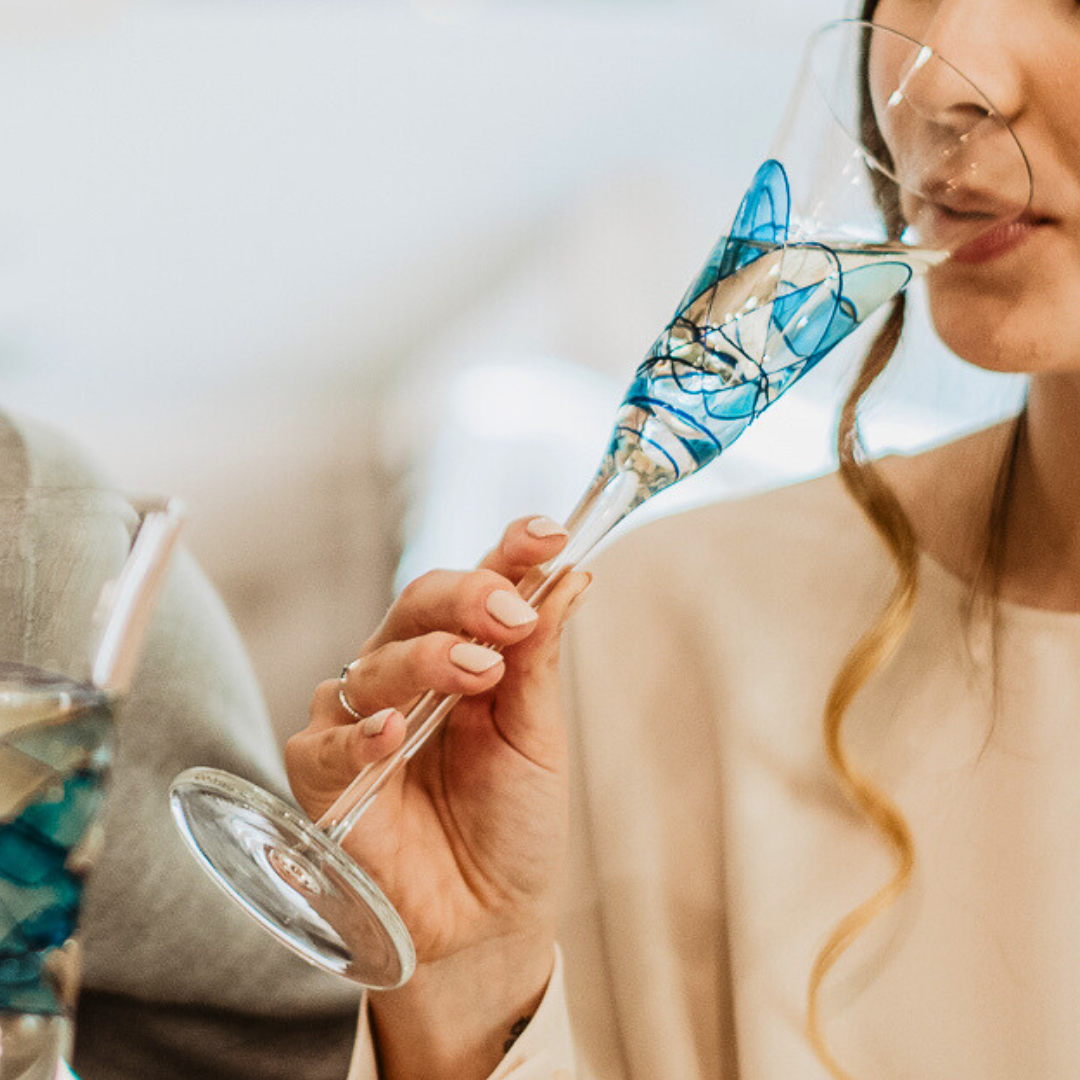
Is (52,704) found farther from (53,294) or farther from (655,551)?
(53,294)

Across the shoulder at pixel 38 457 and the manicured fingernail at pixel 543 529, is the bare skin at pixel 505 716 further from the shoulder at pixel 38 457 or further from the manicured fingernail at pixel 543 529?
the shoulder at pixel 38 457

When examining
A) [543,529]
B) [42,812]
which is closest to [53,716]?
[42,812]

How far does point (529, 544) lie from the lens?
0.63 m

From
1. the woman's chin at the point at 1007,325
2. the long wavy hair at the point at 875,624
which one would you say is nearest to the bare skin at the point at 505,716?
the woman's chin at the point at 1007,325

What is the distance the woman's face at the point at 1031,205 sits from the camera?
62 centimetres

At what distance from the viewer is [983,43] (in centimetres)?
62

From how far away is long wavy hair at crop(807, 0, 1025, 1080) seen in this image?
782 mm

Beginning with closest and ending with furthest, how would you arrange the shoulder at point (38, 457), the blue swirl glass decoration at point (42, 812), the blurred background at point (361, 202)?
1. the blue swirl glass decoration at point (42, 812)
2. the shoulder at point (38, 457)
3. the blurred background at point (361, 202)

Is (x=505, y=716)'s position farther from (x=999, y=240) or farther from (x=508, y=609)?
(x=999, y=240)

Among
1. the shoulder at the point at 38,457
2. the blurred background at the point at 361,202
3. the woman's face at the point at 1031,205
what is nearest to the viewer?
the woman's face at the point at 1031,205

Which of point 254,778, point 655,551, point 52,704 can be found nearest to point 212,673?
point 254,778

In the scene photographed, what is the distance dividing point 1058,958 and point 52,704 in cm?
57

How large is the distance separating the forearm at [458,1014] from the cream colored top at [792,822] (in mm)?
20

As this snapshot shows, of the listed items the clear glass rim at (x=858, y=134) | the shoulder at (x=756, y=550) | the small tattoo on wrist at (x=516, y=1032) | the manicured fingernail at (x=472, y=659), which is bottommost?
the small tattoo on wrist at (x=516, y=1032)
